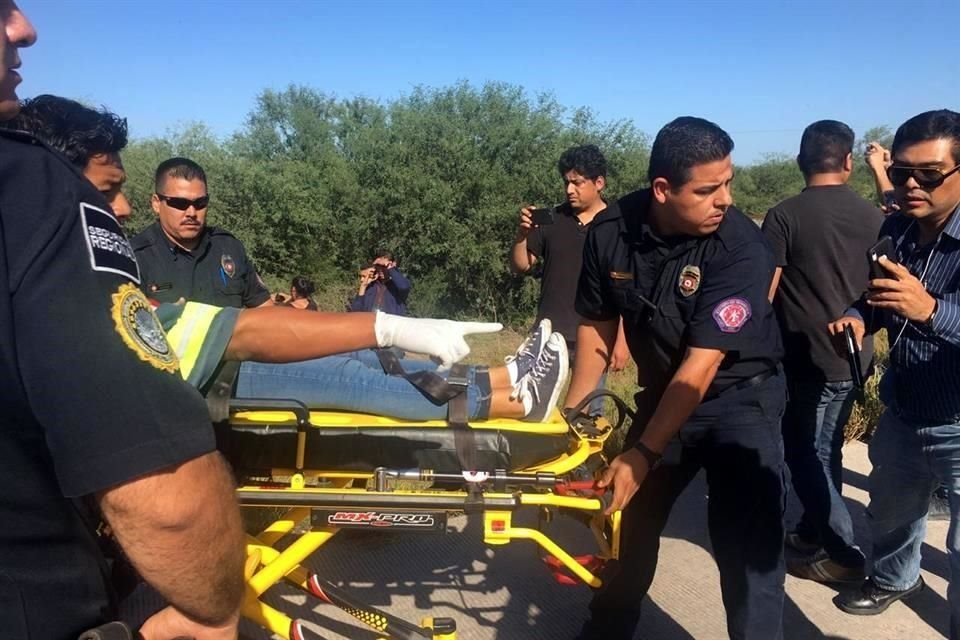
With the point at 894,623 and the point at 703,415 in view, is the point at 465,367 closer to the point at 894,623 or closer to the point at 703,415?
the point at 703,415

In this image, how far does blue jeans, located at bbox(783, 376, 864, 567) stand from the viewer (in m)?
3.27

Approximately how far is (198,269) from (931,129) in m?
3.44

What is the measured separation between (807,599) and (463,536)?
64.5 inches

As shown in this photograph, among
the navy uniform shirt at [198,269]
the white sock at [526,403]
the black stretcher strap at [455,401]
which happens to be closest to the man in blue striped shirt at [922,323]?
the white sock at [526,403]

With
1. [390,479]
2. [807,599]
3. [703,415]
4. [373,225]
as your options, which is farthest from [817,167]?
[373,225]

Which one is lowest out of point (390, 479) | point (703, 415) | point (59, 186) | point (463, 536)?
point (463, 536)

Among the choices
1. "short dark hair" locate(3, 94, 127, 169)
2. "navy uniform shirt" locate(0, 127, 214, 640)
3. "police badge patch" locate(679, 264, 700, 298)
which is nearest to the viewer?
"navy uniform shirt" locate(0, 127, 214, 640)

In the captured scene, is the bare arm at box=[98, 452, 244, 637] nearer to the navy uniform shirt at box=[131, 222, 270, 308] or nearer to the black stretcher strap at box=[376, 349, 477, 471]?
the black stretcher strap at box=[376, 349, 477, 471]

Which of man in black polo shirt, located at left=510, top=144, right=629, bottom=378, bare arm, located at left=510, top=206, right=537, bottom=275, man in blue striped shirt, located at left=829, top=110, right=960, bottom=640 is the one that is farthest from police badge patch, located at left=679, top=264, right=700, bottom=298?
bare arm, located at left=510, top=206, right=537, bottom=275

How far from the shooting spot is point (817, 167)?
3.51 m

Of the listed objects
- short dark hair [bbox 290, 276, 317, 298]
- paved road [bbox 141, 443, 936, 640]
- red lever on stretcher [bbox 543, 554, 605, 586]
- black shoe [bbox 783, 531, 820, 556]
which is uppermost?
short dark hair [bbox 290, 276, 317, 298]

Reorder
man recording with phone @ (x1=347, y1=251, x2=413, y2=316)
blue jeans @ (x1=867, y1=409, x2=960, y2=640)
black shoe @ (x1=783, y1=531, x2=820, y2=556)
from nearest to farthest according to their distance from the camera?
blue jeans @ (x1=867, y1=409, x2=960, y2=640) < black shoe @ (x1=783, y1=531, x2=820, y2=556) < man recording with phone @ (x1=347, y1=251, x2=413, y2=316)

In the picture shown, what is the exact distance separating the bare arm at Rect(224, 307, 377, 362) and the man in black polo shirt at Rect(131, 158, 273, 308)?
1.96 metres

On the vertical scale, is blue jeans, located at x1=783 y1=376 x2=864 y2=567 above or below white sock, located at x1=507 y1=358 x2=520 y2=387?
below
